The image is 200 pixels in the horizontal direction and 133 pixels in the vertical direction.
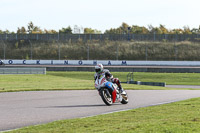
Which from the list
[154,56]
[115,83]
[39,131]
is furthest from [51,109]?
[154,56]

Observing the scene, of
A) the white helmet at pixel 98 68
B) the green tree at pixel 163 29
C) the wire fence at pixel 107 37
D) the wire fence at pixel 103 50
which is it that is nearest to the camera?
the white helmet at pixel 98 68

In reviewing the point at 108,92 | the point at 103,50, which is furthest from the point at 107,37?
the point at 108,92

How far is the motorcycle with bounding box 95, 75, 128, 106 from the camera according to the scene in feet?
49.6

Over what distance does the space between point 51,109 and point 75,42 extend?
323ft

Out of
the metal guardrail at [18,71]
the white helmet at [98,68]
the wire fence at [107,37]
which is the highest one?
the wire fence at [107,37]

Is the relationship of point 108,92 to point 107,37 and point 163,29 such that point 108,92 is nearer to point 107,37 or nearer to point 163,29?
point 107,37

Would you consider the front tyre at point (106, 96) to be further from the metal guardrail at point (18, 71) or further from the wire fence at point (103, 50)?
the wire fence at point (103, 50)

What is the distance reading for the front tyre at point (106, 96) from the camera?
1532cm

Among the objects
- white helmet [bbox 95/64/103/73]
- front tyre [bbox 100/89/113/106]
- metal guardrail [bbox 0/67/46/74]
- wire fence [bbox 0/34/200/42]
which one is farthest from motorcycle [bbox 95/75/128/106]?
wire fence [bbox 0/34/200/42]

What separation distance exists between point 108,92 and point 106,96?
0.17 m

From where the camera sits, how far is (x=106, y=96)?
1555 centimetres

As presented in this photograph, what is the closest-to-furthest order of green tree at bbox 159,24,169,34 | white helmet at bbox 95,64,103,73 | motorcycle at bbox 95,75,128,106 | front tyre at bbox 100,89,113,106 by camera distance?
1. white helmet at bbox 95,64,103,73
2. motorcycle at bbox 95,75,128,106
3. front tyre at bbox 100,89,113,106
4. green tree at bbox 159,24,169,34

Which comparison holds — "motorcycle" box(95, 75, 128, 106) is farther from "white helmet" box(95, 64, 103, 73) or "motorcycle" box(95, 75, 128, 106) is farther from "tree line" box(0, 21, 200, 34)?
"tree line" box(0, 21, 200, 34)

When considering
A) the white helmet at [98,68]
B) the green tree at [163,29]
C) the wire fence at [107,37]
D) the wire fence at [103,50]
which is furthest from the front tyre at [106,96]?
the green tree at [163,29]
